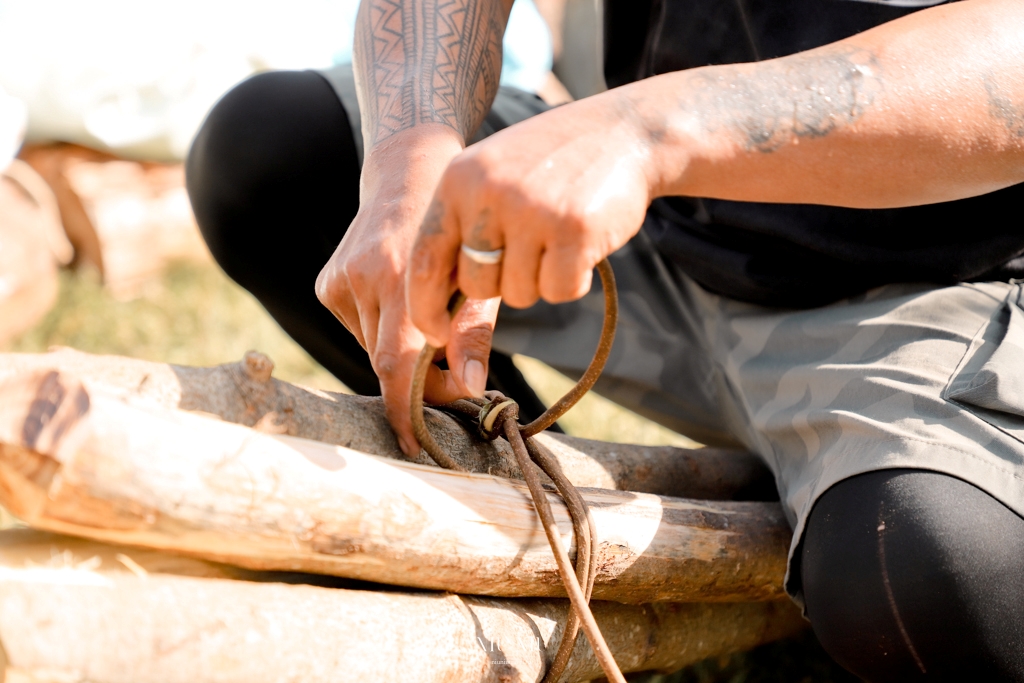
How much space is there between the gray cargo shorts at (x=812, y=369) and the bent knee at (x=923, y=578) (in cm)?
3

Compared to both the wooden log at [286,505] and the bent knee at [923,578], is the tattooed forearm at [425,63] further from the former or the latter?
the bent knee at [923,578]

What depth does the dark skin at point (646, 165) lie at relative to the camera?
0.74 meters

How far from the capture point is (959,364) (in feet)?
3.51

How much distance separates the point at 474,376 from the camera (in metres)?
0.93

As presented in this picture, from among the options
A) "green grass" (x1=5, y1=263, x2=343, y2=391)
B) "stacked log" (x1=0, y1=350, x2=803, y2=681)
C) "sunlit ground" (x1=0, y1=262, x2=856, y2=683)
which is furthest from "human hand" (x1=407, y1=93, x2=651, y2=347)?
"green grass" (x1=5, y1=263, x2=343, y2=391)

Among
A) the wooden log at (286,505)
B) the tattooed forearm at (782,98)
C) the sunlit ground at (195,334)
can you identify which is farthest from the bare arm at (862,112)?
the sunlit ground at (195,334)

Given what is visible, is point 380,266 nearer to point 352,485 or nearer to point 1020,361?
point 352,485

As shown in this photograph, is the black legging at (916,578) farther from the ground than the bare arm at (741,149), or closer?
closer

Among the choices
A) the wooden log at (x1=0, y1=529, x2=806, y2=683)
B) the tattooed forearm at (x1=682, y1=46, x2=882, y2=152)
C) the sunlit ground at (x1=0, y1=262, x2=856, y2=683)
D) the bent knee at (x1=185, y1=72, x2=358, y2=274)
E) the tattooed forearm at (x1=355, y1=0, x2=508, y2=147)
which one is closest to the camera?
the wooden log at (x1=0, y1=529, x2=806, y2=683)

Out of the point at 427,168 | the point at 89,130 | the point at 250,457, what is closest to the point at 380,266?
the point at 427,168

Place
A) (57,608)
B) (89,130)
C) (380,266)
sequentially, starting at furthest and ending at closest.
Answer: (89,130)
(380,266)
(57,608)

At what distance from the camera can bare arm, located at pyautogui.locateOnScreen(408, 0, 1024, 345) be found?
2.40 feet

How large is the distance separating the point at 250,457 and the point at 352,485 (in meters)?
0.11

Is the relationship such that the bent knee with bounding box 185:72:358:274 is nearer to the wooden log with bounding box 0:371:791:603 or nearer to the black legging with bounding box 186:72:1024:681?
the wooden log with bounding box 0:371:791:603
